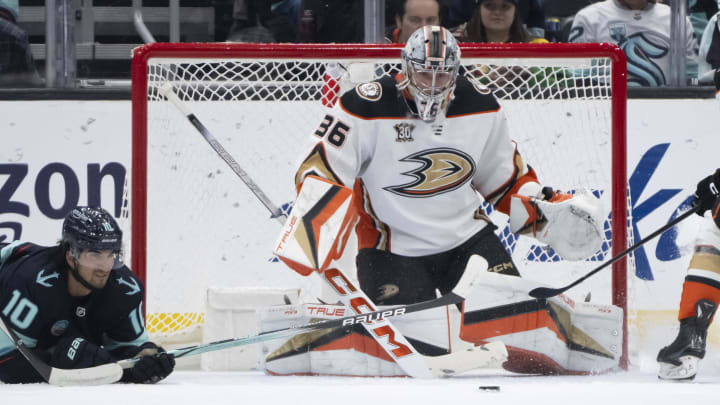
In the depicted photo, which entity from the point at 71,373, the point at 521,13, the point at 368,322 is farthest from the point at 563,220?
the point at 71,373

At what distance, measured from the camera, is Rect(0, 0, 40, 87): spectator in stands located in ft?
12.1

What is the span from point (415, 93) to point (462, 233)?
0.44 meters

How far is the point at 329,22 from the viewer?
3730mm

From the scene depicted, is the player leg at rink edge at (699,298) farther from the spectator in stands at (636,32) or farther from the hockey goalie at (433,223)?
the spectator in stands at (636,32)

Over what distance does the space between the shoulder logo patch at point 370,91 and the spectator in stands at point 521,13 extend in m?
0.83

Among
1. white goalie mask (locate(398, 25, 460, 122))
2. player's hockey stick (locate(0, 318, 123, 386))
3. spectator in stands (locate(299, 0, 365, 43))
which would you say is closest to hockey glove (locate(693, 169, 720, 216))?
white goalie mask (locate(398, 25, 460, 122))

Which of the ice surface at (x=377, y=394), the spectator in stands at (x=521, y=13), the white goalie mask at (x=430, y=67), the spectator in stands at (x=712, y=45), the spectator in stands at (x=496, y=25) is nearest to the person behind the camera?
the ice surface at (x=377, y=394)

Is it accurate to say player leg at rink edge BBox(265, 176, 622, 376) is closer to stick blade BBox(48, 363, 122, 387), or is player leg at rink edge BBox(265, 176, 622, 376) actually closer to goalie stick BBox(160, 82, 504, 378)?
goalie stick BBox(160, 82, 504, 378)

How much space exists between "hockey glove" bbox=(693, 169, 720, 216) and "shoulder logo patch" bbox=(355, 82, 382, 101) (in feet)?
2.95

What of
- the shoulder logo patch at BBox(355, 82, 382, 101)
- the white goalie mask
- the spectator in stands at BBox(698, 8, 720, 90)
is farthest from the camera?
the spectator in stands at BBox(698, 8, 720, 90)

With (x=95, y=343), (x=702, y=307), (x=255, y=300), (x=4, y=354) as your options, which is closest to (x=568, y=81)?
(x=702, y=307)

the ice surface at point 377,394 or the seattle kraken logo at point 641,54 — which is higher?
the seattle kraken logo at point 641,54

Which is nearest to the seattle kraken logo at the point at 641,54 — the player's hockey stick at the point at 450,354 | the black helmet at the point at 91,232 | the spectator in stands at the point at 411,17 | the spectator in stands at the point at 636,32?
the spectator in stands at the point at 636,32

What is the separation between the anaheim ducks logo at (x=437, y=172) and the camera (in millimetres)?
2912
